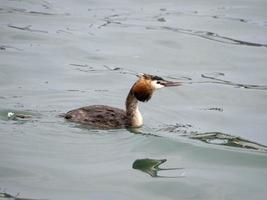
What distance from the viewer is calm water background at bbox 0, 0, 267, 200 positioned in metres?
8.42

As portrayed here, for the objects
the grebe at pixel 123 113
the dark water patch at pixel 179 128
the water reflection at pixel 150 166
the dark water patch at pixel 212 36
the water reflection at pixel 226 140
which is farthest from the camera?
the dark water patch at pixel 212 36

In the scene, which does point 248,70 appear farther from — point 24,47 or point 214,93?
point 24,47

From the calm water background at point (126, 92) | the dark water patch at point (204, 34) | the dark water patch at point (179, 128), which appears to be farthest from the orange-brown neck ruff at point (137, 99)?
the dark water patch at point (204, 34)

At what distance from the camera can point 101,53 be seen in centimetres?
1423

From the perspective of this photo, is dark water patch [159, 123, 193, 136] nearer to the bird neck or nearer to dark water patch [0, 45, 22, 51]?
the bird neck

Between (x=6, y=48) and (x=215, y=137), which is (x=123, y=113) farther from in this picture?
(x=6, y=48)

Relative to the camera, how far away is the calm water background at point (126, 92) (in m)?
8.42

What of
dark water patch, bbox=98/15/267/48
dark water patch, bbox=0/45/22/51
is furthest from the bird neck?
dark water patch, bbox=98/15/267/48

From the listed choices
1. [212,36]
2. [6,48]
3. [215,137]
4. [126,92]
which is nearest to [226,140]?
[215,137]

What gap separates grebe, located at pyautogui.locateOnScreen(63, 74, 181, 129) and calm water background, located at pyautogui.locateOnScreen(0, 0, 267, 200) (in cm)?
13

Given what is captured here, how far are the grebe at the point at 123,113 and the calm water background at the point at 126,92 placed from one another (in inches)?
5.3

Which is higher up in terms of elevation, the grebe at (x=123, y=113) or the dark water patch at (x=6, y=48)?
the dark water patch at (x=6, y=48)

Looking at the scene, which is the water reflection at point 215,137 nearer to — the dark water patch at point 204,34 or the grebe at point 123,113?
the grebe at point 123,113

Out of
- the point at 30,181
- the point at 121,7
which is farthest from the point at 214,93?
the point at 121,7
